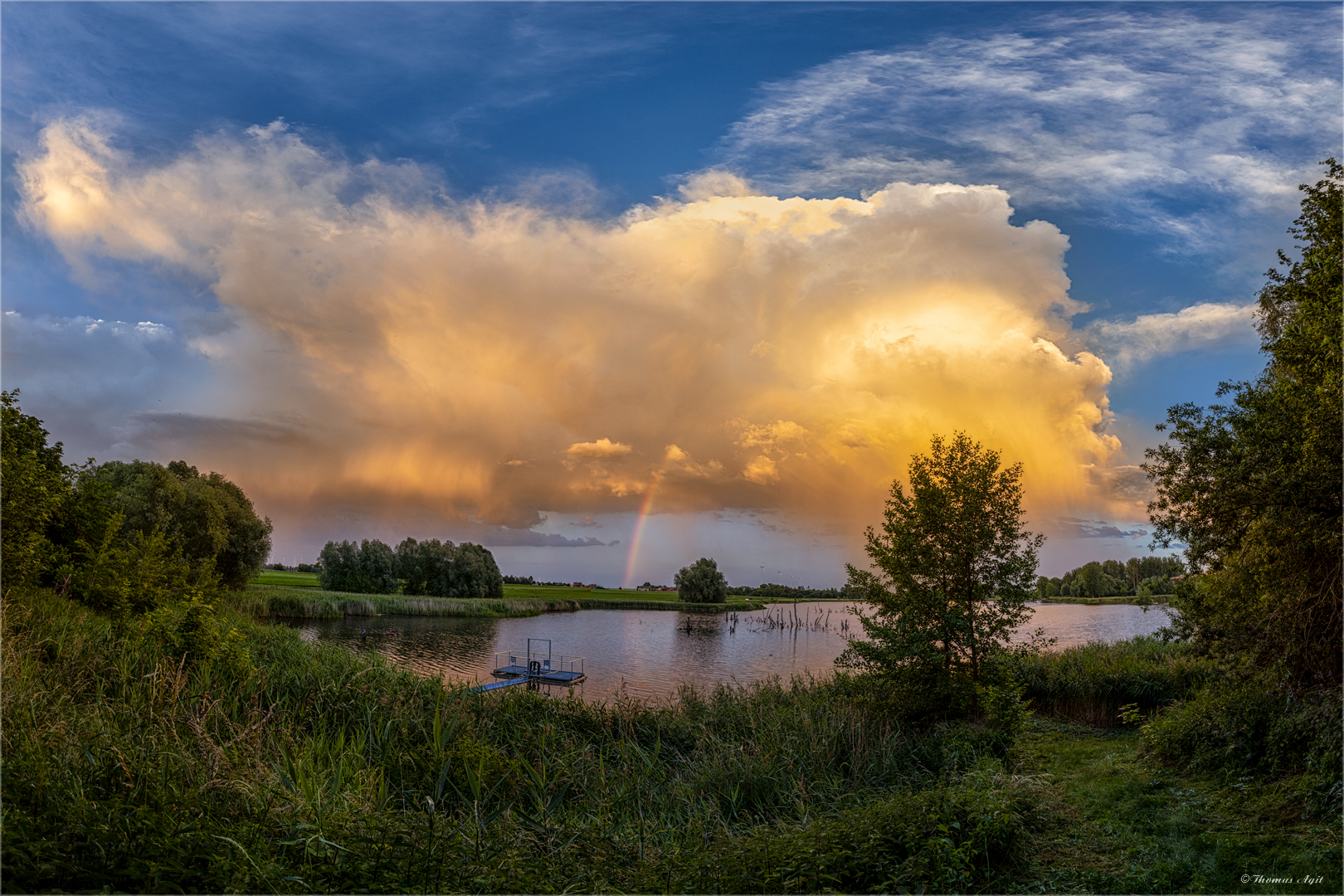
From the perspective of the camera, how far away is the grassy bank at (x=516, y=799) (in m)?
5.18

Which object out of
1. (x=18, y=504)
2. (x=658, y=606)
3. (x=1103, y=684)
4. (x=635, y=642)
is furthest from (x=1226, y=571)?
(x=658, y=606)

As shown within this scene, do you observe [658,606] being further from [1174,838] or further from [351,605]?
[1174,838]

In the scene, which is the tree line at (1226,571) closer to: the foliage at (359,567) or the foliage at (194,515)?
the foliage at (194,515)

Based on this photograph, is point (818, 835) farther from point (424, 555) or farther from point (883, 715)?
point (424, 555)

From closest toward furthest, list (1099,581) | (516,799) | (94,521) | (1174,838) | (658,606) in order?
(1174,838)
(516,799)
(94,521)
(658,606)
(1099,581)

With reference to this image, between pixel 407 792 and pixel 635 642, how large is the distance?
159 ft

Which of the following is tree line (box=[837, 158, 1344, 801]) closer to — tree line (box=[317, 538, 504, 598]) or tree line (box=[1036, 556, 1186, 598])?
tree line (box=[317, 538, 504, 598])

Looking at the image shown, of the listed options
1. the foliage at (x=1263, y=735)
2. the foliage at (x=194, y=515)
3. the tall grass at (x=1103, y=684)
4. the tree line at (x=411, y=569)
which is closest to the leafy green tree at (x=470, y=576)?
the tree line at (x=411, y=569)

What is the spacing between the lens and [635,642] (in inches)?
2157

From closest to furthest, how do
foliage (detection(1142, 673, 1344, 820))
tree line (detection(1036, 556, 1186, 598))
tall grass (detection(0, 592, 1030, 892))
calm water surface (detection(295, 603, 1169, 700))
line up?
tall grass (detection(0, 592, 1030, 892)), foliage (detection(1142, 673, 1344, 820)), calm water surface (detection(295, 603, 1169, 700)), tree line (detection(1036, 556, 1186, 598))

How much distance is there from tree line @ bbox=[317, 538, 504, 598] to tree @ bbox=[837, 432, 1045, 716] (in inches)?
3303

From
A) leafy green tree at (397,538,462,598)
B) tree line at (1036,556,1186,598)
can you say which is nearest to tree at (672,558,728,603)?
leafy green tree at (397,538,462,598)

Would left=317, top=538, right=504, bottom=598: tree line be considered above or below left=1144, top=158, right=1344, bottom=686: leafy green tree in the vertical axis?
below

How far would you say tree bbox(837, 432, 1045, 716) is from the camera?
16.5 meters
